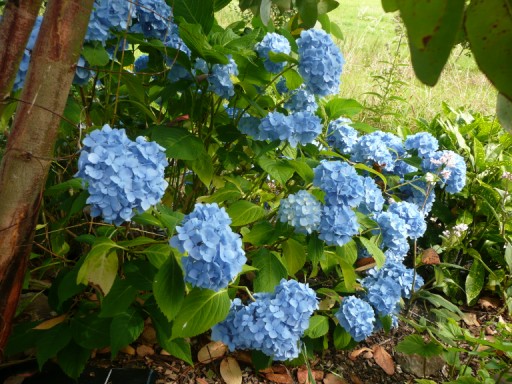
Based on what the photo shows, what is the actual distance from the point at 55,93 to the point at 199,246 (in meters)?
0.44

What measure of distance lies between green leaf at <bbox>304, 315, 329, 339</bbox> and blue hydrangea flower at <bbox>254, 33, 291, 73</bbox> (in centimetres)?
85

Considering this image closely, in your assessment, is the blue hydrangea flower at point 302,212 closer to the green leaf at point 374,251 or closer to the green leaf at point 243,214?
the green leaf at point 243,214

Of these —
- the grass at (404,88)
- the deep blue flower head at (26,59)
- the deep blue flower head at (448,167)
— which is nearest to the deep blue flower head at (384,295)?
the deep blue flower head at (448,167)

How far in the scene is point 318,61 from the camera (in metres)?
1.62

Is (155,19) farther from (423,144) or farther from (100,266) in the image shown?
(423,144)

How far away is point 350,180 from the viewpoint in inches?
61.0

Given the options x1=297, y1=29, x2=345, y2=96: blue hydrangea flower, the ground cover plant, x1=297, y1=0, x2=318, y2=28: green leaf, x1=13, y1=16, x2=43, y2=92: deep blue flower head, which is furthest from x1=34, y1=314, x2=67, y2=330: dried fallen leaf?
x1=297, y1=0, x2=318, y2=28: green leaf

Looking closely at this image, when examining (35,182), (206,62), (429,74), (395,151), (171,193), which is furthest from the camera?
(395,151)

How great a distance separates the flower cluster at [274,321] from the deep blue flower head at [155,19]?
82 centimetres

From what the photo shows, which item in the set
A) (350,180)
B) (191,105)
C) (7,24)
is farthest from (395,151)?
(7,24)

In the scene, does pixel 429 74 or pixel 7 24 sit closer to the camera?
pixel 429 74

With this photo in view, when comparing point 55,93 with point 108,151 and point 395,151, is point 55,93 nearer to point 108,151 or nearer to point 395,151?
point 108,151

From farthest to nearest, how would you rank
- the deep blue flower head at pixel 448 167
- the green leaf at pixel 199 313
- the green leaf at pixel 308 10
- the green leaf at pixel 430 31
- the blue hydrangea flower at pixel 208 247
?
the deep blue flower head at pixel 448 167 < the green leaf at pixel 199 313 < the blue hydrangea flower at pixel 208 247 < the green leaf at pixel 308 10 < the green leaf at pixel 430 31

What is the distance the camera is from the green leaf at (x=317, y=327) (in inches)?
72.7
